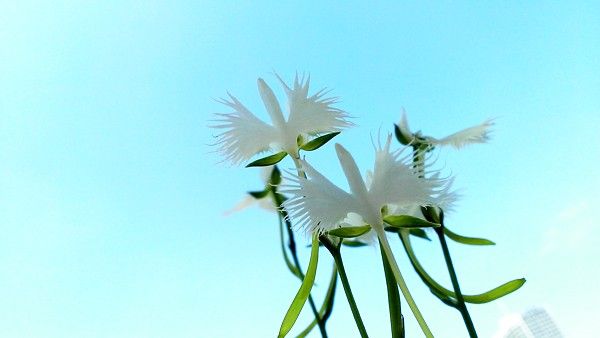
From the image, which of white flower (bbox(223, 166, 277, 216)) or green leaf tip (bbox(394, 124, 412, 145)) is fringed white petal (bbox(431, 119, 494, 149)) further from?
white flower (bbox(223, 166, 277, 216))

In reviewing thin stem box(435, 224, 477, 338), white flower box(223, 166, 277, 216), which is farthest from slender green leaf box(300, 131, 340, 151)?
white flower box(223, 166, 277, 216)

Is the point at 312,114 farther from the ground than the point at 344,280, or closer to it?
A: farther from the ground

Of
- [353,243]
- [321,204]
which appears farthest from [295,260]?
[321,204]

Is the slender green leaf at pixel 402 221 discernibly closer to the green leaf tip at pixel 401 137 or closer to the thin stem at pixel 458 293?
the thin stem at pixel 458 293

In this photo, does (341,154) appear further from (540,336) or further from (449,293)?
(540,336)

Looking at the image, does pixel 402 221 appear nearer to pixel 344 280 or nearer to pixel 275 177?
pixel 344 280

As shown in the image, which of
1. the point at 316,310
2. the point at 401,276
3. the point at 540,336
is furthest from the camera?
the point at 540,336

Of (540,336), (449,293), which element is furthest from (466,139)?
(540,336)
